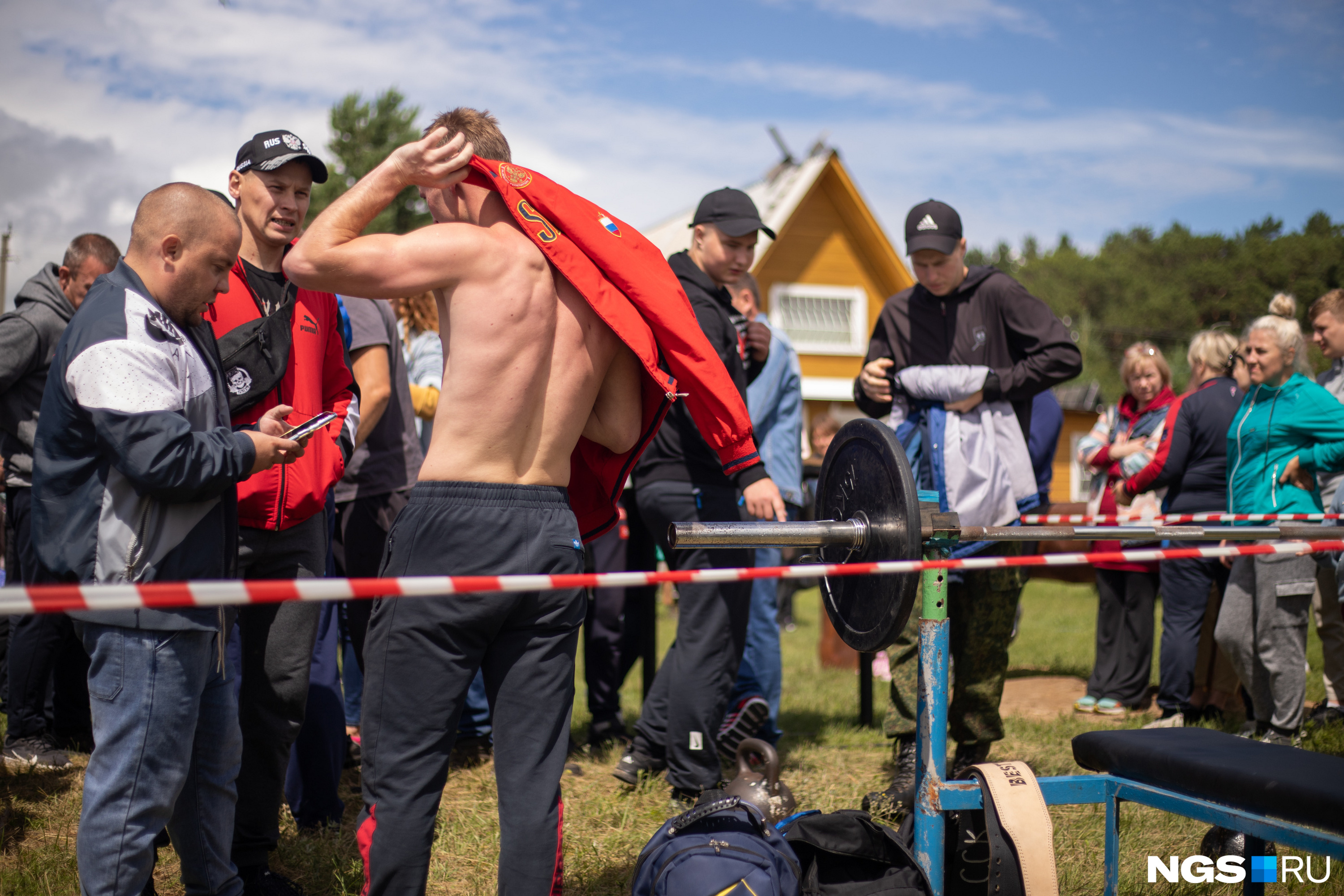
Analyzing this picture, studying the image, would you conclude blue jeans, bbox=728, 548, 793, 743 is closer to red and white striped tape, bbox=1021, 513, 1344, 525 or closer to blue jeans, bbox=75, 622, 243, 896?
red and white striped tape, bbox=1021, 513, 1344, 525

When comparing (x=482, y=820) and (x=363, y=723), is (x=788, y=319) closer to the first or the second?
(x=482, y=820)

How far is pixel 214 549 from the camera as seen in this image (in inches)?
104

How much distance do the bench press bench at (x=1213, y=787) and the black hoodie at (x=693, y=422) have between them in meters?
1.73

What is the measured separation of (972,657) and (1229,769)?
1643mm

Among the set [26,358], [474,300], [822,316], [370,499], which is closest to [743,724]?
[370,499]

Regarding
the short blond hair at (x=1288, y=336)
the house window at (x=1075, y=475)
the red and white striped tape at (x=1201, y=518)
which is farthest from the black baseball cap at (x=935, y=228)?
the house window at (x=1075, y=475)

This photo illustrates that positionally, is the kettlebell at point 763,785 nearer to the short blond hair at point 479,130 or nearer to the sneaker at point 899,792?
the sneaker at point 899,792

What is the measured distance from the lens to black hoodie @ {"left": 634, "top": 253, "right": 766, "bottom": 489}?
13.7 ft

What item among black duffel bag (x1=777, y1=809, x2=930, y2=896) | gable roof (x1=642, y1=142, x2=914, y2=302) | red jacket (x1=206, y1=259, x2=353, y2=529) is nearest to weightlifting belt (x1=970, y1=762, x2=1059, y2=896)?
black duffel bag (x1=777, y1=809, x2=930, y2=896)

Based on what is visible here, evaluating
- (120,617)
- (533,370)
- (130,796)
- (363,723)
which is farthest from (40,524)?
(533,370)

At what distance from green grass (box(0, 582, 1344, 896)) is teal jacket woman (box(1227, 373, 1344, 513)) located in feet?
4.04

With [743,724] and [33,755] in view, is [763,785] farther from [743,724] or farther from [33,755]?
[33,755]

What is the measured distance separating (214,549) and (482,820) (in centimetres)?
187

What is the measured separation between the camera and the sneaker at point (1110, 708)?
620 centimetres
